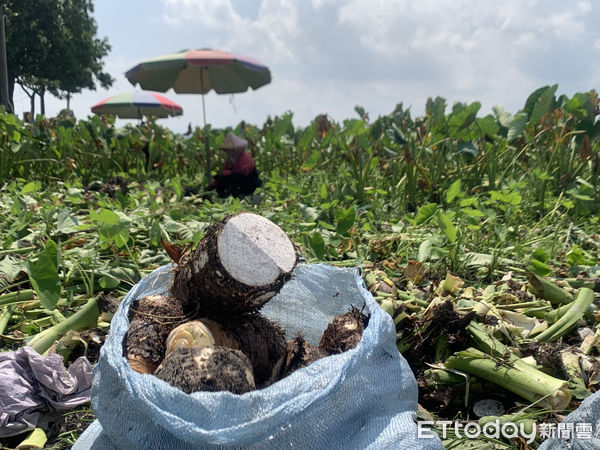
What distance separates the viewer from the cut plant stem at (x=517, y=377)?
1.32 metres

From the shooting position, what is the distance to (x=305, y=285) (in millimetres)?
1539

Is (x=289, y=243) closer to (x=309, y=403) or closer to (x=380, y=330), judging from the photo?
(x=380, y=330)

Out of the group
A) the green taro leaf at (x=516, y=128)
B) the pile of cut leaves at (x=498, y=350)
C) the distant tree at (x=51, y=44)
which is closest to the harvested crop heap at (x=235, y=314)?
the pile of cut leaves at (x=498, y=350)

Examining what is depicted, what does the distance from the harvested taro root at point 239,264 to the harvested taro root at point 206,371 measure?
9.1 inches

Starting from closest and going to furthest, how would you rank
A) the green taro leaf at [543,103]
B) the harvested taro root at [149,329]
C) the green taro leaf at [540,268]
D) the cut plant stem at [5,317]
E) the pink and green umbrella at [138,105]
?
1. the harvested taro root at [149,329]
2. the cut plant stem at [5,317]
3. the green taro leaf at [540,268]
4. the green taro leaf at [543,103]
5. the pink and green umbrella at [138,105]

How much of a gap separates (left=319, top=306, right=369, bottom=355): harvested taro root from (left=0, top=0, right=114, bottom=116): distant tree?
1911 centimetres

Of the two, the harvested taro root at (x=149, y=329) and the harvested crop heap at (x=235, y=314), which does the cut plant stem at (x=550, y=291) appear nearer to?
the harvested crop heap at (x=235, y=314)

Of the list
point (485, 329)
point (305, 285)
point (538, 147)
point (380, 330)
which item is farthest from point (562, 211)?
point (380, 330)

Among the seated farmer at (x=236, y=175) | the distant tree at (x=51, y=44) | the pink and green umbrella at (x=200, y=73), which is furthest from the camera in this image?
the distant tree at (x=51, y=44)

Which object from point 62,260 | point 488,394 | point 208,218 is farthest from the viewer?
point 208,218

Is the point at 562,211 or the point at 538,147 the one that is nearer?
the point at 562,211

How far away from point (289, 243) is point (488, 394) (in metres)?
0.75

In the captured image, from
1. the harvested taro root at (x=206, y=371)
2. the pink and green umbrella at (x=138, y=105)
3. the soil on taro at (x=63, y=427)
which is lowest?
the soil on taro at (x=63, y=427)

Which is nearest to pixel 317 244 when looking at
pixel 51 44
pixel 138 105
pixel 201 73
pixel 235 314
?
pixel 235 314
